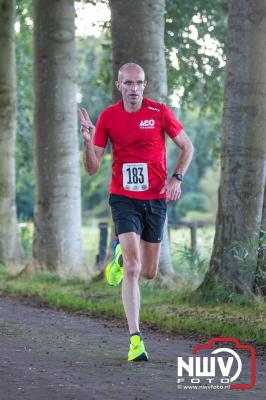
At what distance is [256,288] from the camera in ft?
41.6

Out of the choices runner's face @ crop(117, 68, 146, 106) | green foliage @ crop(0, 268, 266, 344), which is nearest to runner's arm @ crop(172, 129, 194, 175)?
runner's face @ crop(117, 68, 146, 106)

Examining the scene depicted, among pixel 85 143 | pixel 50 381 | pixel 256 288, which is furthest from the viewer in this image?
pixel 256 288

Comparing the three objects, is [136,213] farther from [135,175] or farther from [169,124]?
[169,124]

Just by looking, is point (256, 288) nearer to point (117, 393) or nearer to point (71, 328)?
point (71, 328)

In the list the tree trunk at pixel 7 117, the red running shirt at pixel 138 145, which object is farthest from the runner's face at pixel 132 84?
the tree trunk at pixel 7 117

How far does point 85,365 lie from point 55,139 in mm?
10871

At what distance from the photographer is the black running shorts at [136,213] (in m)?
9.35

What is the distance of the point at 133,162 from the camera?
9320 millimetres

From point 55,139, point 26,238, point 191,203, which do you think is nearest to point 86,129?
point 55,139

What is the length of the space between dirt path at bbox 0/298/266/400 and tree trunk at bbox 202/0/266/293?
162 centimetres

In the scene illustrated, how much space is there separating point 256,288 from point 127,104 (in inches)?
159

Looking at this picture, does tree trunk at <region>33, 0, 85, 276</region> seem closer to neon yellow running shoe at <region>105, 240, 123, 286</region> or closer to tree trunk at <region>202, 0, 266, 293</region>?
tree trunk at <region>202, 0, 266, 293</region>

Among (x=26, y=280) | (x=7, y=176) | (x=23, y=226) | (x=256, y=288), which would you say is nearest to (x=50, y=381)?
(x=256, y=288)

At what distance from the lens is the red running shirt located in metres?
9.32
